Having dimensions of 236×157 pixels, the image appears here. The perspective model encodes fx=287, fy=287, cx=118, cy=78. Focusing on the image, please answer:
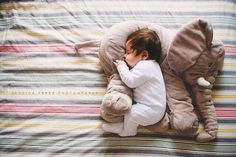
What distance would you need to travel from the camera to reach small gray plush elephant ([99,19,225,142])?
1.24 metres

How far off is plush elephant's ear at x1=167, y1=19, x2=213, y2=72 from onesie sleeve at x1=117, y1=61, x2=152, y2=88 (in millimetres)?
145

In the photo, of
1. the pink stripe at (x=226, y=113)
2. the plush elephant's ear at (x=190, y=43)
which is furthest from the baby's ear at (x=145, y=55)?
the pink stripe at (x=226, y=113)

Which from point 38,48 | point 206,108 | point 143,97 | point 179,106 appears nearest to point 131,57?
point 143,97

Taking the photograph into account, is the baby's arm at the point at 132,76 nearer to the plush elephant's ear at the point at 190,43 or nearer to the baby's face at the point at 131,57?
the baby's face at the point at 131,57

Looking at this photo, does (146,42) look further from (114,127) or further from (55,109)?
(55,109)

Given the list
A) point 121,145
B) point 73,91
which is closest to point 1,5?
point 73,91

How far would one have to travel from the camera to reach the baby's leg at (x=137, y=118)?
1223 mm

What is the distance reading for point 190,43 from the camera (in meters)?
1.25

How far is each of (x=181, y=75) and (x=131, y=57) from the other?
0.25 metres

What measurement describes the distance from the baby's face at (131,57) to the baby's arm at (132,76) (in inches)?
1.3

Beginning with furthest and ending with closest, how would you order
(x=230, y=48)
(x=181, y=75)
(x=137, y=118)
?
(x=230, y=48), (x=181, y=75), (x=137, y=118)

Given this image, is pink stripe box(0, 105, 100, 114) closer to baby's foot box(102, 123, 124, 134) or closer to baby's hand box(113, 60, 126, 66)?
baby's foot box(102, 123, 124, 134)

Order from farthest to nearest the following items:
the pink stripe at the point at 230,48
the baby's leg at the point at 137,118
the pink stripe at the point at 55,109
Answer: the pink stripe at the point at 230,48 → the pink stripe at the point at 55,109 → the baby's leg at the point at 137,118

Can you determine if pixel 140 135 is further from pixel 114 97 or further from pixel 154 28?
pixel 154 28
